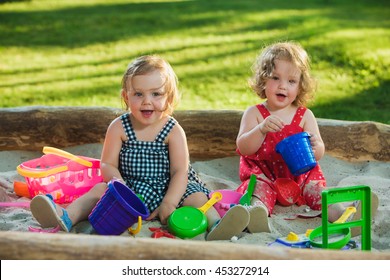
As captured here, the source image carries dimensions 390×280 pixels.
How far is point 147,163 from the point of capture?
10.8ft

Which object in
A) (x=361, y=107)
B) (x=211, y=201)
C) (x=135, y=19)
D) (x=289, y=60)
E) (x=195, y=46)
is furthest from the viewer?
(x=135, y=19)

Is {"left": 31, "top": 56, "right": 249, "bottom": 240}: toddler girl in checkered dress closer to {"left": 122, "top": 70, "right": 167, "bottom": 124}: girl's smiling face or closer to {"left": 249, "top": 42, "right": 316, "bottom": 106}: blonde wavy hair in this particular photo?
{"left": 122, "top": 70, "right": 167, "bottom": 124}: girl's smiling face

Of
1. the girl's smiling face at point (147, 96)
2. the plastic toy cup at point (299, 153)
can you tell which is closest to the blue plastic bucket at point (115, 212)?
the girl's smiling face at point (147, 96)

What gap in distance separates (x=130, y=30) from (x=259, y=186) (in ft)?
16.9

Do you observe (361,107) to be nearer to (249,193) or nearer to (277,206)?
(277,206)

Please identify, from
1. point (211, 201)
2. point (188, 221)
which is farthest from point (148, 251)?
point (211, 201)

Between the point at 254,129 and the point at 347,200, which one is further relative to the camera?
the point at 254,129

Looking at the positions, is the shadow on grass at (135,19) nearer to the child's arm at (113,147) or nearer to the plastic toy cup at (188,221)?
the child's arm at (113,147)

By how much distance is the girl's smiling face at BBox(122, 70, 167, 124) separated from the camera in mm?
3236

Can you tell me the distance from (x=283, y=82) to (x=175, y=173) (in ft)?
2.10

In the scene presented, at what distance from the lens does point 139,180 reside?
331 cm

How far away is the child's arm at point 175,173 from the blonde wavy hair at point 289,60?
1.57 ft

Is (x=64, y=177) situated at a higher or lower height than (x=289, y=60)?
lower

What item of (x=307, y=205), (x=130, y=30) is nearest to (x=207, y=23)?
(x=130, y=30)
